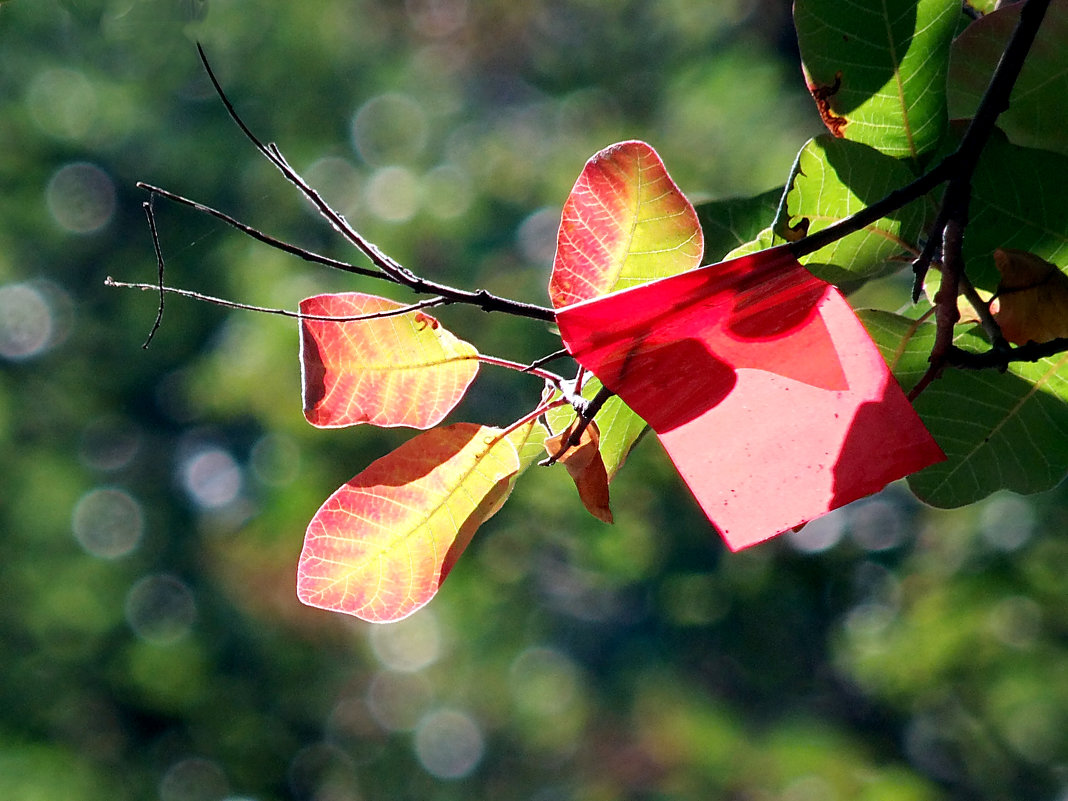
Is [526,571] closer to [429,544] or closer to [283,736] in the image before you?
[283,736]

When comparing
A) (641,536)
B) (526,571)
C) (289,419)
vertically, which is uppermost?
(289,419)

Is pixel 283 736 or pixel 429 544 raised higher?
pixel 429 544

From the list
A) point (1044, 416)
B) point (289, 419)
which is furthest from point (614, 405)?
point (289, 419)

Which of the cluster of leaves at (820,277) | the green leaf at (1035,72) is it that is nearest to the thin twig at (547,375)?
the cluster of leaves at (820,277)

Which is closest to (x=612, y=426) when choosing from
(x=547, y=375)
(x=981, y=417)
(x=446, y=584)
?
(x=547, y=375)

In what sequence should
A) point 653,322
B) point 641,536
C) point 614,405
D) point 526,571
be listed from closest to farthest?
point 653,322 → point 614,405 → point 641,536 → point 526,571

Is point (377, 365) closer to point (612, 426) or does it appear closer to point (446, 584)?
point (612, 426)

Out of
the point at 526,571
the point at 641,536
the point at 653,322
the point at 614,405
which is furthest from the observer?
the point at 526,571
